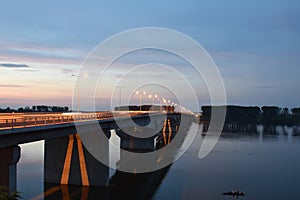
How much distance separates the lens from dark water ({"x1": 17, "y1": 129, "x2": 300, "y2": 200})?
35.0 meters

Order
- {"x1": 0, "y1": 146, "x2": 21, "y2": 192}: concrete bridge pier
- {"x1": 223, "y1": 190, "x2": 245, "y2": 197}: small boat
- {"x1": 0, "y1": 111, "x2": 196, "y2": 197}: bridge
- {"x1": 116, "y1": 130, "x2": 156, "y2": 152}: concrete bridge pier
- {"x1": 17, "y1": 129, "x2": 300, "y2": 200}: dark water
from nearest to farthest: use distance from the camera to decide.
→ {"x1": 0, "y1": 146, "x2": 21, "y2": 192}: concrete bridge pier, {"x1": 0, "y1": 111, "x2": 196, "y2": 197}: bridge, {"x1": 223, "y1": 190, "x2": 245, "y2": 197}: small boat, {"x1": 17, "y1": 129, "x2": 300, "y2": 200}: dark water, {"x1": 116, "y1": 130, "x2": 156, "y2": 152}: concrete bridge pier

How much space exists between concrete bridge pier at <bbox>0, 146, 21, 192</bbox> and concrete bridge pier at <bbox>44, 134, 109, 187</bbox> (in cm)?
1513

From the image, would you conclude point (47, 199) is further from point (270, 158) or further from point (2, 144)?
point (270, 158)

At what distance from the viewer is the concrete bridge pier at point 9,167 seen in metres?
20.4

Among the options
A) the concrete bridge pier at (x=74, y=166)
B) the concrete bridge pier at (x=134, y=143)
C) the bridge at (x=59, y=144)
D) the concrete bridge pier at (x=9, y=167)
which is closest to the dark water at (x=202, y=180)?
the concrete bridge pier at (x=74, y=166)

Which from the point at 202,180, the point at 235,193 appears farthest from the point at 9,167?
the point at 202,180

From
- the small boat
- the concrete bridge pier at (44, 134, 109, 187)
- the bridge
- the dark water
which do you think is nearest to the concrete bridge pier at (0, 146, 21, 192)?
the bridge

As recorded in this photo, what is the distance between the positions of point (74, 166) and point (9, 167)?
16.6 meters

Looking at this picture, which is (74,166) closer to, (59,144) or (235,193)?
(59,144)

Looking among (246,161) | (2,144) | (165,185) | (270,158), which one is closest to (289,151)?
(270,158)

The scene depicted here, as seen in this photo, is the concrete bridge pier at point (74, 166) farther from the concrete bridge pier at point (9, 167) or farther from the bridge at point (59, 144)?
the concrete bridge pier at point (9, 167)

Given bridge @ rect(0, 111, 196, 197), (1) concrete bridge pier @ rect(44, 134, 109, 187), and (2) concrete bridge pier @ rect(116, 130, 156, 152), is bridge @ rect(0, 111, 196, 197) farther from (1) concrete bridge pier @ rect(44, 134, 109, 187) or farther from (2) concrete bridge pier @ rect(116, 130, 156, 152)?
(2) concrete bridge pier @ rect(116, 130, 156, 152)

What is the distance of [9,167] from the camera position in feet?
68.1

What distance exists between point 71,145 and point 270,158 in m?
34.4
